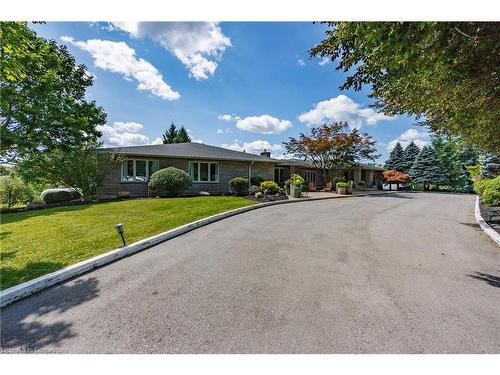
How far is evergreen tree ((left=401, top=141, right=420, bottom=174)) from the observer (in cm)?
3688

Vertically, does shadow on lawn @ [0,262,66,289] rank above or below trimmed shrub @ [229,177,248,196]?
below

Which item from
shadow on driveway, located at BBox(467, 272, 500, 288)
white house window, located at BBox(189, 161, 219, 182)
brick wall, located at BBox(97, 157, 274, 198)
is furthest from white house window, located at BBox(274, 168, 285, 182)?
shadow on driveway, located at BBox(467, 272, 500, 288)

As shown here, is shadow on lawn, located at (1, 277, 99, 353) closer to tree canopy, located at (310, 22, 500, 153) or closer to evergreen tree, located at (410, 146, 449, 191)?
tree canopy, located at (310, 22, 500, 153)

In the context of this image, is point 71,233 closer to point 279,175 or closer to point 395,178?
point 279,175

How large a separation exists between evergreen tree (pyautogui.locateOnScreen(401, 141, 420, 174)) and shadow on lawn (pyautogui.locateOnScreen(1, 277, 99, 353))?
144 feet

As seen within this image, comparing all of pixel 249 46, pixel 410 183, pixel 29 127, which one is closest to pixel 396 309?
pixel 249 46

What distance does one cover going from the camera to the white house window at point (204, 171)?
1644cm

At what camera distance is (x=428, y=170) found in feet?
105

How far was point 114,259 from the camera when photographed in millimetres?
4496

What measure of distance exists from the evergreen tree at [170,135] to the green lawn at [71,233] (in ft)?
129

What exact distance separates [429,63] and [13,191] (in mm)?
20071

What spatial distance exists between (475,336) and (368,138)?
2296 cm

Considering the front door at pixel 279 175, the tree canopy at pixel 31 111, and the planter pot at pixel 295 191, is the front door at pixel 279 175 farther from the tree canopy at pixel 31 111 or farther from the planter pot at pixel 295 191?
the tree canopy at pixel 31 111

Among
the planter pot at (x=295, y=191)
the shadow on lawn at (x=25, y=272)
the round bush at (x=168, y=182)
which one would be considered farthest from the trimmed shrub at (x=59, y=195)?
the planter pot at (x=295, y=191)
